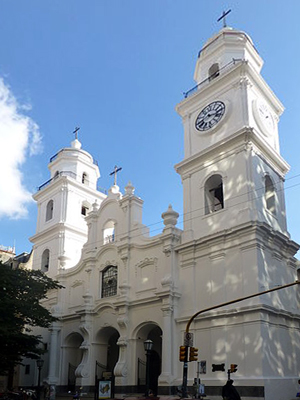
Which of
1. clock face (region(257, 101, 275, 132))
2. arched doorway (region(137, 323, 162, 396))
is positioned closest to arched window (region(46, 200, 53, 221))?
arched doorway (region(137, 323, 162, 396))

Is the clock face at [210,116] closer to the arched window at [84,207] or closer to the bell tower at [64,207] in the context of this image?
the bell tower at [64,207]

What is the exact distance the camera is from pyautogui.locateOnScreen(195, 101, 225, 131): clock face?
97.1 ft

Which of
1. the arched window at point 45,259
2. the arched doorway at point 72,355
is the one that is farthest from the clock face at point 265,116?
the arched window at point 45,259

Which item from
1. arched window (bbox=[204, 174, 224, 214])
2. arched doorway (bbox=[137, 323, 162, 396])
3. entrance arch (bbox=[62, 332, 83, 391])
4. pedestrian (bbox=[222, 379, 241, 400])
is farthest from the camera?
entrance arch (bbox=[62, 332, 83, 391])

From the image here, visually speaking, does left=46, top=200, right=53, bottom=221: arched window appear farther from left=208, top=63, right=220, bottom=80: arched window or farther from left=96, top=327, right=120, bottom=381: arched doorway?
left=208, top=63, right=220, bottom=80: arched window

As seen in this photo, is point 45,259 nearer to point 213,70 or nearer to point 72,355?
point 72,355

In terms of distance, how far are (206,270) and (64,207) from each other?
17361 millimetres

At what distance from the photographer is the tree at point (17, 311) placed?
2514 centimetres

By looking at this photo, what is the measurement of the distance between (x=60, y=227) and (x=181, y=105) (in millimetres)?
14637

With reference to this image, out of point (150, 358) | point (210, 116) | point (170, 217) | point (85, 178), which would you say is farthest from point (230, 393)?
point (85, 178)

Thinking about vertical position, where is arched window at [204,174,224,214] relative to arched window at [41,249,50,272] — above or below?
above

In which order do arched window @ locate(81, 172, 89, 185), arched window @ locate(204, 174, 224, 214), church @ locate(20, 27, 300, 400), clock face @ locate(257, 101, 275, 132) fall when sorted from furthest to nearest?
arched window @ locate(81, 172, 89, 185)
clock face @ locate(257, 101, 275, 132)
arched window @ locate(204, 174, 224, 214)
church @ locate(20, 27, 300, 400)

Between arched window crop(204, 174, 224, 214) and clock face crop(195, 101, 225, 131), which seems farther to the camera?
clock face crop(195, 101, 225, 131)

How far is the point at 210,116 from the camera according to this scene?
30.2m
